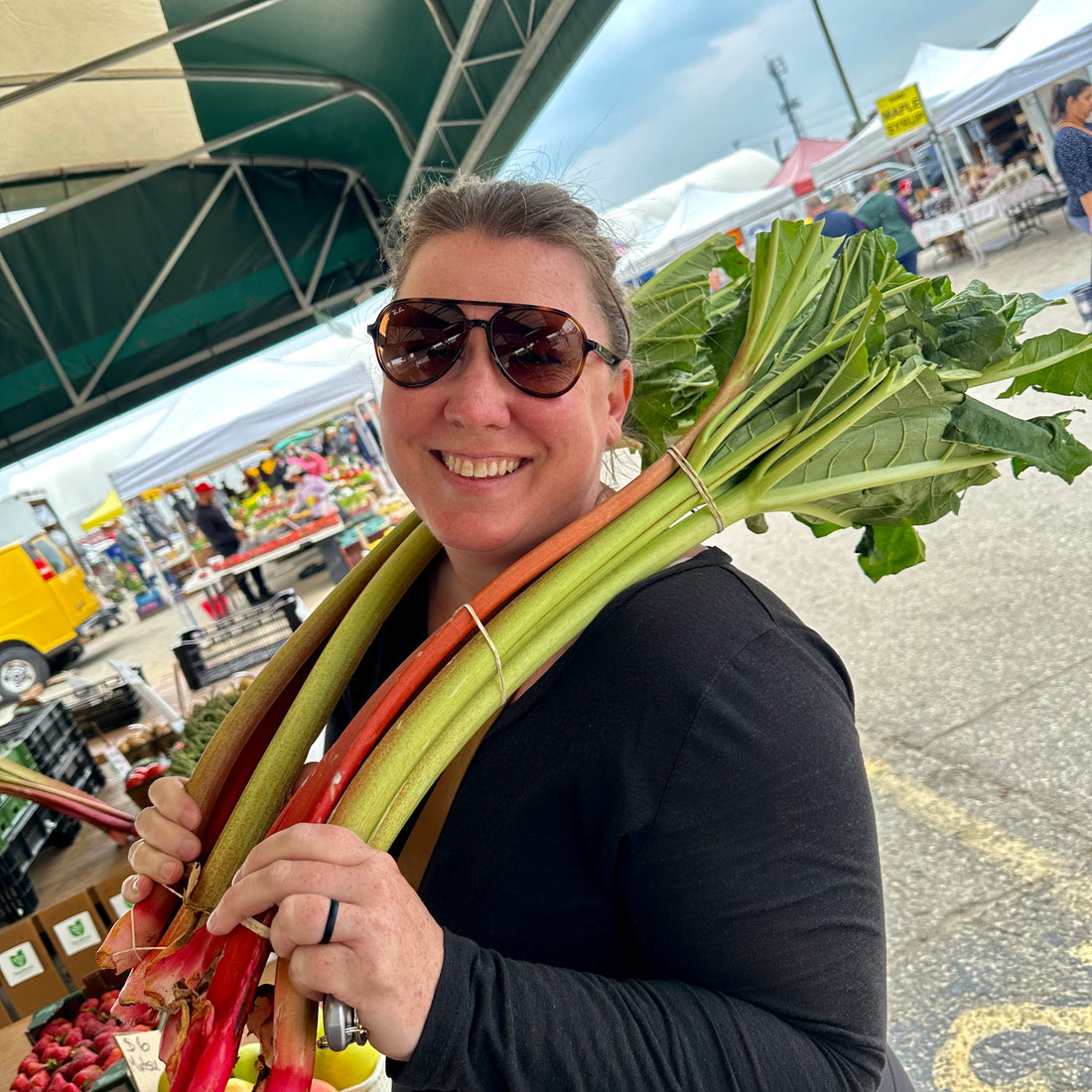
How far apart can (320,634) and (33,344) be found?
8.20 metres

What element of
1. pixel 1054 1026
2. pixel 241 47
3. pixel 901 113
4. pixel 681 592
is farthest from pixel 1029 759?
pixel 901 113

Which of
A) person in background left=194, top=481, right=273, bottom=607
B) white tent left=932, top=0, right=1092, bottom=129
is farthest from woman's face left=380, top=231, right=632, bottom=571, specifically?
person in background left=194, top=481, right=273, bottom=607

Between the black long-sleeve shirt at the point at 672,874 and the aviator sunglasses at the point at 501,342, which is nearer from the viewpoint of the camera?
the black long-sleeve shirt at the point at 672,874

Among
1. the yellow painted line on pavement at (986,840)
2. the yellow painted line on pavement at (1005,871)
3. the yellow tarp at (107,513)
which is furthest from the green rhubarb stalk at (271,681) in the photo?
the yellow tarp at (107,513)

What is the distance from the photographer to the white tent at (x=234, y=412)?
10188mm

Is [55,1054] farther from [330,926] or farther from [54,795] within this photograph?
[330,926]

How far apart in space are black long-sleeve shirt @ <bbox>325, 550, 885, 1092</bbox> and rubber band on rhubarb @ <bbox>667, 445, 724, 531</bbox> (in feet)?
0.71

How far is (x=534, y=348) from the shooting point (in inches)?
53.3

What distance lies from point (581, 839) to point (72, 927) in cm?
265

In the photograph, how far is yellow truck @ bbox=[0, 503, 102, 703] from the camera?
45.9 ft

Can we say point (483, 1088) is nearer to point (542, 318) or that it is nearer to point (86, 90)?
point (542, 318)

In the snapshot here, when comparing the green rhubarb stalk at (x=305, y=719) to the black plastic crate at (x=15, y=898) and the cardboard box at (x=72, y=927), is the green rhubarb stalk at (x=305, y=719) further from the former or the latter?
the black plastic crate at (x=15, y=898)

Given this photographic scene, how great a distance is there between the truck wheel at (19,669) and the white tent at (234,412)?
5.22 m

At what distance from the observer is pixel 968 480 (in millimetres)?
1729
